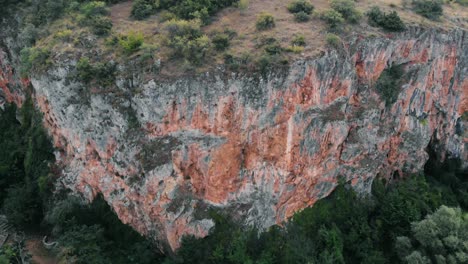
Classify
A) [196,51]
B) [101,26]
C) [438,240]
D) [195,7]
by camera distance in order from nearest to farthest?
[196,51] → [438,240] → [101,26] → [195,7]

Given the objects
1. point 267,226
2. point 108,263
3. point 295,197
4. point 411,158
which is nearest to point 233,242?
point 267,226

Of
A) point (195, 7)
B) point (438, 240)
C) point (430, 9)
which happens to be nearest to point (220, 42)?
point (195, 7)

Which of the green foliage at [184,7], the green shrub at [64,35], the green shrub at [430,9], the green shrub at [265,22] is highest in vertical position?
the green foliage at [184,7]

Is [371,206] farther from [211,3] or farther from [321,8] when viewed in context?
[211,3]

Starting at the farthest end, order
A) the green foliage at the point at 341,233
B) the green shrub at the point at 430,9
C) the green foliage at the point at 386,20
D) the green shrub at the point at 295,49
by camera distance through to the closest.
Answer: the green shrub at the point at 430,9 → the green foliage at the point at 386,20 → the green foliage at the point at 341,233 → the green shrub at the point at 295,49

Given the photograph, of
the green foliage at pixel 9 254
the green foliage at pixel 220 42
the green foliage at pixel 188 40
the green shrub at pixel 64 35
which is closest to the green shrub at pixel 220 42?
the green foliage at pixel 220 42

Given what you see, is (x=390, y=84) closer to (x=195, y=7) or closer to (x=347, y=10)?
(x=347, y=10)

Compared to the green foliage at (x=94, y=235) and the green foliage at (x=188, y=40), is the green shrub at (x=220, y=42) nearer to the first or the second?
the green foliage at (x=188, y=40)
